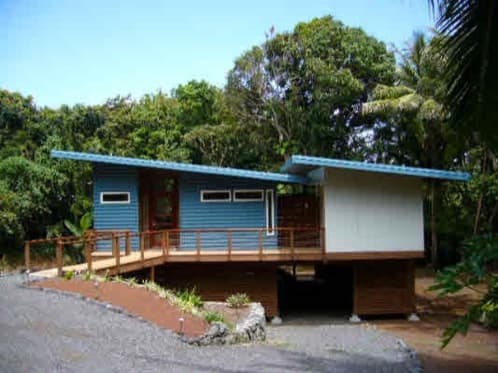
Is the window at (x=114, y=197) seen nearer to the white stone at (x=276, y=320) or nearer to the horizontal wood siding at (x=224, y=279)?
the horizontal wood siding at (x=224, y=279)

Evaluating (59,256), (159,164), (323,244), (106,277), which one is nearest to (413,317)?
(323,244)

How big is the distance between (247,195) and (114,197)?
13.4 feet

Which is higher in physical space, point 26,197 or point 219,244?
point 26,197

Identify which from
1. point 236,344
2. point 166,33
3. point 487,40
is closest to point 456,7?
point 487,40

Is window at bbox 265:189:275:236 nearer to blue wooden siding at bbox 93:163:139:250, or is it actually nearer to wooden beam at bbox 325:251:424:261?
wooden beam at bbox 325:251:424:261

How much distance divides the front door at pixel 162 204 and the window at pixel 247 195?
1.93 metres

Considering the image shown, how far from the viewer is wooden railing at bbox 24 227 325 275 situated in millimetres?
15031

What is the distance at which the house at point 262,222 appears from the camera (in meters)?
15.1

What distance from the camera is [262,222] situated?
16797 mm

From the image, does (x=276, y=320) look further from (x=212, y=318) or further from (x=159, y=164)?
(x=212, y=318)

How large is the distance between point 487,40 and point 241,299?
37.2 feet

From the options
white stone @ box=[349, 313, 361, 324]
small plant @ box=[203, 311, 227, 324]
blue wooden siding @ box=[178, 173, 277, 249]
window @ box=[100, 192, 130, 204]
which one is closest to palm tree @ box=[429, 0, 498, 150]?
small plant @ box=[203, 311, 227, 324]

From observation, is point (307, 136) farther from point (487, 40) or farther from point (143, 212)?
point (487, 40)

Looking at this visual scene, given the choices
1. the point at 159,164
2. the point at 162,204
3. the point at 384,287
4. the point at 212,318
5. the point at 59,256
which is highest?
the point at 159,164
